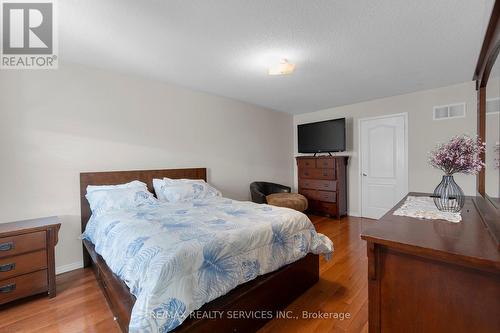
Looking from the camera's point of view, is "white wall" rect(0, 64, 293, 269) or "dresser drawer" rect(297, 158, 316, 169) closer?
"white wall" rect(0, 64, 293, 269)

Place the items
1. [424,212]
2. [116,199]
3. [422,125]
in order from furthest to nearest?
[422,125]
[116,199]
[424,212]

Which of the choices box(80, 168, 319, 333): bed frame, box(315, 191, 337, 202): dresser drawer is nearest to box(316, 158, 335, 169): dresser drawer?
box(315, 191, 337, 202): dresser drawer

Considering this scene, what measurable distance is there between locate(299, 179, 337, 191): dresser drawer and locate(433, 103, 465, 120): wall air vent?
6.29 feet

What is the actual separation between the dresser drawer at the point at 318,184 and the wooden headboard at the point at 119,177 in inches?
95.0

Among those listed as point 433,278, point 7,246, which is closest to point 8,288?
point 7,246

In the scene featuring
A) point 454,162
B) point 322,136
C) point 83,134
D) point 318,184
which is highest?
point 322,136

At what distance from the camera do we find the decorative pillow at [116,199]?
7.88 ft

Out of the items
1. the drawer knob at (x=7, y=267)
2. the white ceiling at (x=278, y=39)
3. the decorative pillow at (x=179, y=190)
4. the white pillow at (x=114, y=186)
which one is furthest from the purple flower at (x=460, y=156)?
the drawer knob at (x=7, y=267)

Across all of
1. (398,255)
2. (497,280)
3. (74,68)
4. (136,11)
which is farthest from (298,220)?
(74,68)

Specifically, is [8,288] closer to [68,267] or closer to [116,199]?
[68,267]

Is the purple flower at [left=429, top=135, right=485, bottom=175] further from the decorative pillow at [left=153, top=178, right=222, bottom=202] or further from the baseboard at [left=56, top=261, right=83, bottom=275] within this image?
the baseboard at [left=56, top=261, right=83, bottom=275]

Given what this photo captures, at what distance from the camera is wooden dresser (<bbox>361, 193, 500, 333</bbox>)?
88 cm

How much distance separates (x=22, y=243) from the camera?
192 centimetres

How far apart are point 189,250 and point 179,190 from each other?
172 centimetres
